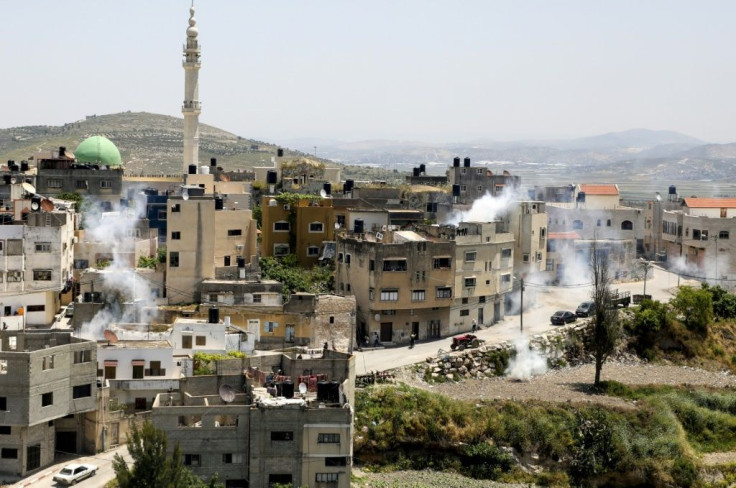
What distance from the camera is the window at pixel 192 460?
1204 inches

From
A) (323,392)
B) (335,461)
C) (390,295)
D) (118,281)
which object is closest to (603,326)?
(390,295)

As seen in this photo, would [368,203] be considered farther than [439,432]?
Yes

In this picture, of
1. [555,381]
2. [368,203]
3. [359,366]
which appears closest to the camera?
[359,366]

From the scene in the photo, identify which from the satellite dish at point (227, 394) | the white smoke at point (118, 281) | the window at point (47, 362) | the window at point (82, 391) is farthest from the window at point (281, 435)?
the white smoke at point (118, 281)

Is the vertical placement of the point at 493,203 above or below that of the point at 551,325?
above

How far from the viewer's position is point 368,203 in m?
52.7

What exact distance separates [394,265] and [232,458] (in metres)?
15.9

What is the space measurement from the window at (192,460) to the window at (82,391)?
4.60 metres

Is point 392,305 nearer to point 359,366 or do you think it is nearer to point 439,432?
point 359,366

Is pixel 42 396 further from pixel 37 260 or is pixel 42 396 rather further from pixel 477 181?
pixel 477 181

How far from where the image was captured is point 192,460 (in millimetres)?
30625

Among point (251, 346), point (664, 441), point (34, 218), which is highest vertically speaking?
point (34, 218)

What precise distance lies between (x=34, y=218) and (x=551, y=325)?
67.2 ft

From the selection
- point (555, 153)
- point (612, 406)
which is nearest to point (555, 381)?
point (612, 406)
